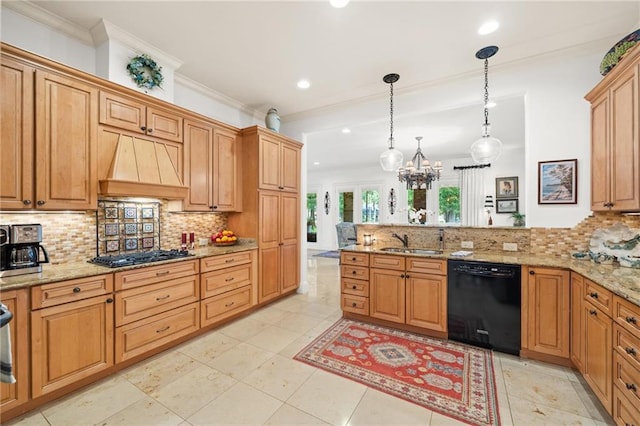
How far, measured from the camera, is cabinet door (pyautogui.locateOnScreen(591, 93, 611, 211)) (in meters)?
2.29

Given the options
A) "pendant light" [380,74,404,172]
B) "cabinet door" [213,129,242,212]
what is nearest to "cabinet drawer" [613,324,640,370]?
"pendant light" [380,74,404,172]

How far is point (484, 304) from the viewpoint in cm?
264

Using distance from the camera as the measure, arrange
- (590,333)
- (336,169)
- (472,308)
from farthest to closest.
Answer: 1. (336,169)
2. (472,308)
3. (590,333)

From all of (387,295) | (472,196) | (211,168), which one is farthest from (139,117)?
(472,196)

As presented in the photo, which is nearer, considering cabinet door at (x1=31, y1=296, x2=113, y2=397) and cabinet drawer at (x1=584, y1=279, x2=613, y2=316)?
cabinet drawer at (x1=584, y1=279, x2=613, y2=316)

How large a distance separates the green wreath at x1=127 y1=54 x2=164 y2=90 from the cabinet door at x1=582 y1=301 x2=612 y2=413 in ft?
14.0

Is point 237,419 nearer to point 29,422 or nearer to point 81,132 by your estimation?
point 29,422

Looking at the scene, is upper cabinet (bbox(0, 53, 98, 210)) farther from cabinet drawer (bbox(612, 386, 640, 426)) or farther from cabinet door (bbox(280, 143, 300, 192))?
cabinet drawer (bbox(612, 386, 640, 426))

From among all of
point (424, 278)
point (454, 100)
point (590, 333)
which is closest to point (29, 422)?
point (424, 278)

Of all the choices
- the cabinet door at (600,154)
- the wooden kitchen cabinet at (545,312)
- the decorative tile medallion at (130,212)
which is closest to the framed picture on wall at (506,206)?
the cabinet door at (600,154)

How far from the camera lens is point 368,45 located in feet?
8.84

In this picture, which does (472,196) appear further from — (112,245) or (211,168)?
(112,245)

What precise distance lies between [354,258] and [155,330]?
2186mm

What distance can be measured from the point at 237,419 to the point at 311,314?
1876mm
